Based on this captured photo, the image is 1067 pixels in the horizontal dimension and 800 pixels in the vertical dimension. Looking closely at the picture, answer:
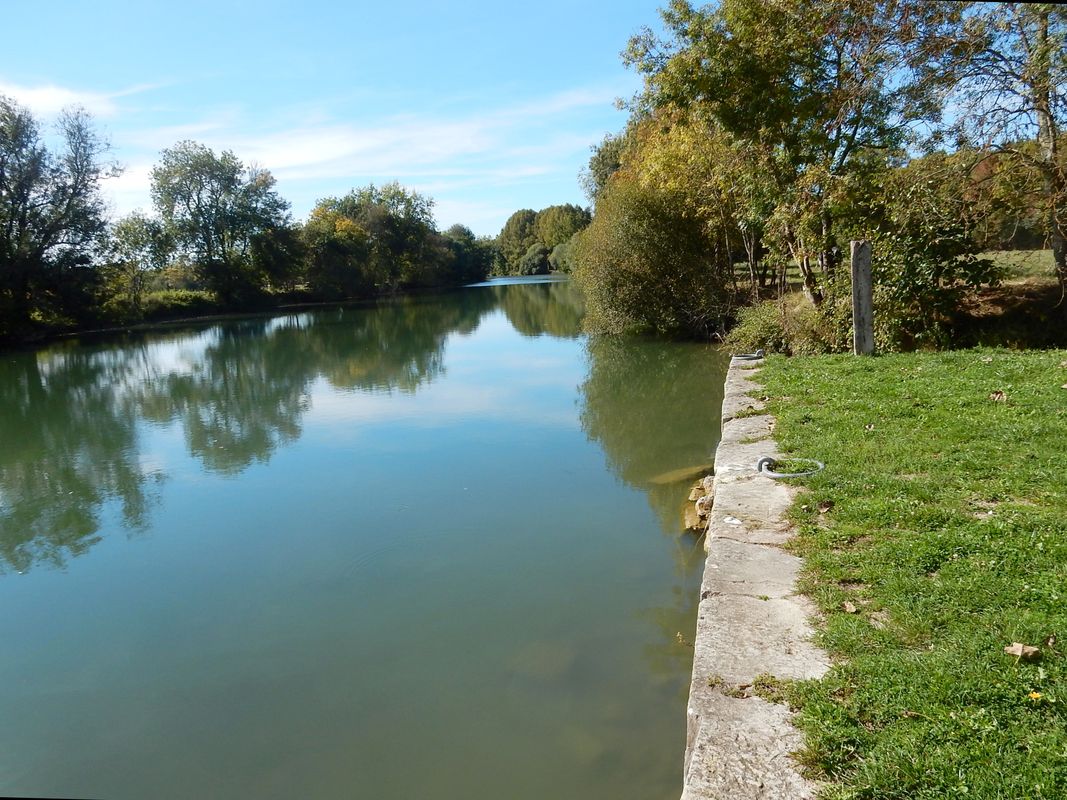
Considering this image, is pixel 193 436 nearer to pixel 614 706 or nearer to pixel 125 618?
pixel 125 618

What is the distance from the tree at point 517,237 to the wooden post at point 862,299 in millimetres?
→ 92175

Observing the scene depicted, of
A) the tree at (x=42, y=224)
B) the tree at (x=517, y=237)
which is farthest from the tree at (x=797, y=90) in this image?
the tree at (x=517, y=237)

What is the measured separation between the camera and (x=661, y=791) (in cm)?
366

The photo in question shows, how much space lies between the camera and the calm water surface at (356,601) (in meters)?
4.14

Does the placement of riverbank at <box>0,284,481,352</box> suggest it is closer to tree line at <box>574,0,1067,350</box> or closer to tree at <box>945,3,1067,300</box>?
tree line at <box>574,0,1067,350</box>

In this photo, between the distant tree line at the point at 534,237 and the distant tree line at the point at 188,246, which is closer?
the distant tree line at the point at 188,246

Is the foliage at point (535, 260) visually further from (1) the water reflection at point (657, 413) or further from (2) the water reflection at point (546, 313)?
(1) the water reflection at point (657, 413)

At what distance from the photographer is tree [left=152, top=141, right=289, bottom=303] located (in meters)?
45.4

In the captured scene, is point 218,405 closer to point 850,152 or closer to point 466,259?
point 850,152

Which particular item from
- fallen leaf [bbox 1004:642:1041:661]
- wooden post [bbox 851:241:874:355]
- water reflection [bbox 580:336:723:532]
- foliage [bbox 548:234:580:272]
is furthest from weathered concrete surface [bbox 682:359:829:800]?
foliage [bbox 548:234:580:272]

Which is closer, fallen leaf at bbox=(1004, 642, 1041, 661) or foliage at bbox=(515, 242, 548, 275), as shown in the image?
fallen leaf at bbox=(1004, 642, 1041, 661)

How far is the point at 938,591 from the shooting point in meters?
3.26

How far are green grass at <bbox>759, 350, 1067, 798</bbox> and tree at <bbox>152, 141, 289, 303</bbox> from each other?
46592 mm

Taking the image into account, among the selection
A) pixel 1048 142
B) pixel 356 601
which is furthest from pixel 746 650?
pixel 1048 142
